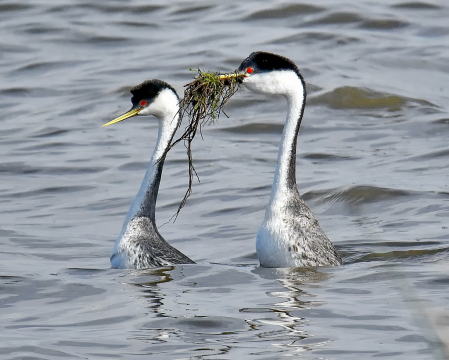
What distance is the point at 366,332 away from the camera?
5.29 meters

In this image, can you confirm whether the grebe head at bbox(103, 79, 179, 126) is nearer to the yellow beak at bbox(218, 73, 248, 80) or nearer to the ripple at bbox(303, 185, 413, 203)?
the yellow beak at bbox(218, 73, 248, 80)

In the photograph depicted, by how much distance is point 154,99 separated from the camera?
782 centimetres

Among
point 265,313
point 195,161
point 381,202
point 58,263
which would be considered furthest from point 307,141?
point 265,313

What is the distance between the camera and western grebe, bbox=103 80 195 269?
7316 millimetres

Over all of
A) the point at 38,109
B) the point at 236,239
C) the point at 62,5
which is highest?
the point at 62,5

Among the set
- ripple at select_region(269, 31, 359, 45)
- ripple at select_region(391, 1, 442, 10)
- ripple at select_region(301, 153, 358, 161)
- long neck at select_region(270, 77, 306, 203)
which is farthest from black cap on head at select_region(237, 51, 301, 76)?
ripple at select_region(391, 1, 442, 10)

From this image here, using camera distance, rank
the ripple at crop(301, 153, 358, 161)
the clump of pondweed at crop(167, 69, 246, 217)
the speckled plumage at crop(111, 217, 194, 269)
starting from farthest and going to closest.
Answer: the ripple at crop(301, 153, 358, 161), the speckled plumage at crop(111, 217, 194, 269), the clump of pondweed at crop(167, 69, 246, 217)

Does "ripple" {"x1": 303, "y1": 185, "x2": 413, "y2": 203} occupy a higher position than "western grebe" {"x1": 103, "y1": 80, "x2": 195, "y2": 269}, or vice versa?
"western grebe" {"x1": 103, "y1": 80, "x2": 195, "y2": 269}

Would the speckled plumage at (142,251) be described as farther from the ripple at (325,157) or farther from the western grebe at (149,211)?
the ripple at (325,157)

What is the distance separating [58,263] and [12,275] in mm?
847

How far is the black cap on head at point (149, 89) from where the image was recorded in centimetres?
775

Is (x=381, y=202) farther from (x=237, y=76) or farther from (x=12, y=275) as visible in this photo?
(x=12, y=275)

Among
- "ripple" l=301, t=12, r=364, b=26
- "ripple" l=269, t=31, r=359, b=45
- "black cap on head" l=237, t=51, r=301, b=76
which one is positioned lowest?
"black cap on head" l=237, t=51, r=301, b=76

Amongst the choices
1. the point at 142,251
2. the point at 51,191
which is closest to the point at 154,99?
the point at 142,251
